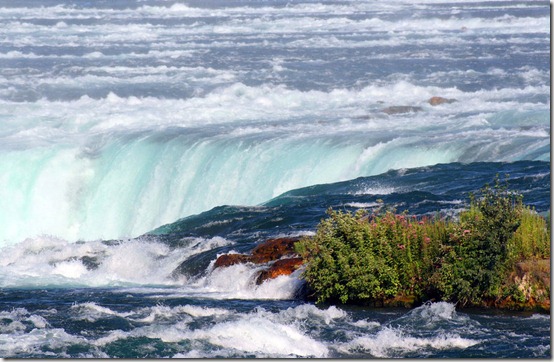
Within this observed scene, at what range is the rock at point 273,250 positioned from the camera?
19.6 meters

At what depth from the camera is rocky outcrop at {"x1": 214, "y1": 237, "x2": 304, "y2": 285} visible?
18.7m

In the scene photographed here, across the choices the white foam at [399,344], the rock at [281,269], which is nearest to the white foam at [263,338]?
the white foam at [399,344]

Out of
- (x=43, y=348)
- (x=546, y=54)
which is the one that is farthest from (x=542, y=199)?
(x=546, y=54)

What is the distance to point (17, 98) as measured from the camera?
139 feet

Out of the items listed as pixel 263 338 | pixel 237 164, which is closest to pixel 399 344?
pixel 263 338

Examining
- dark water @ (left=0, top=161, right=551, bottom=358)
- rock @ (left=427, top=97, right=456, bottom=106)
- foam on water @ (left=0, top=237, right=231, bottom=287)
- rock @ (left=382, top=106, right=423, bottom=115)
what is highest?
rock @ (left=427, top=97, right=456, bottom=106)

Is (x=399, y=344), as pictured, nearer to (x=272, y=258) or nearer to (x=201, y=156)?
(x=272, y=258)

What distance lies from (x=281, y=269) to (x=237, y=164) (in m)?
10.9

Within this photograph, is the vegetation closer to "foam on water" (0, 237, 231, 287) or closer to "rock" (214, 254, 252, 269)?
"rock" (214, 254, 252, 269)

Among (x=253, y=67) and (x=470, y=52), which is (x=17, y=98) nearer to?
(x=253, y=67)

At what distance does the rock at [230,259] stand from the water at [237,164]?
39cm

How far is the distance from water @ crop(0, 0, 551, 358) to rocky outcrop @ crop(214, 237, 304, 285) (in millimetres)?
245

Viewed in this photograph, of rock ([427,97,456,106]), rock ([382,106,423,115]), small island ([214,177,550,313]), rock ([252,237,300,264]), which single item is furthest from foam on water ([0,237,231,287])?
rock ([427,97,456,106])

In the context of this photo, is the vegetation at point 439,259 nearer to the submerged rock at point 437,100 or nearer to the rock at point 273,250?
the rock at point 273,250
